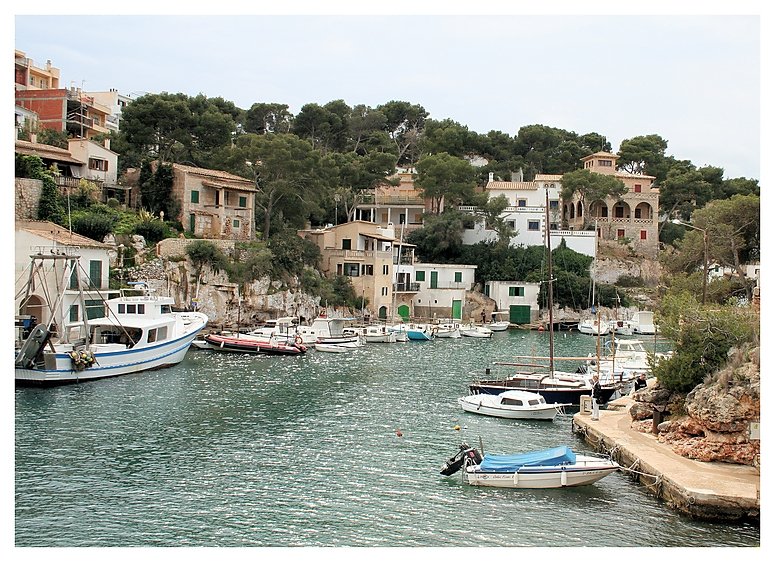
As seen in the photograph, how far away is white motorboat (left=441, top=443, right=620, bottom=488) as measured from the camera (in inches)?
797

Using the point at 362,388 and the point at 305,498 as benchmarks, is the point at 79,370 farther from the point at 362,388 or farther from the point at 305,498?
the point at 305,498

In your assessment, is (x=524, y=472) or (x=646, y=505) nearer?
(x=646, y=505)

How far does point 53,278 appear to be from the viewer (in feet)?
123

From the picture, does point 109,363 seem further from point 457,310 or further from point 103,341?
point 457,310

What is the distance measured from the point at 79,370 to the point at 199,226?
74.7 feet

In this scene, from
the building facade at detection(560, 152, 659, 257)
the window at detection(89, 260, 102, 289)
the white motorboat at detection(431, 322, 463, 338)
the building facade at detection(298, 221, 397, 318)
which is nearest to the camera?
the window at detection(89, 260, 102, 289)

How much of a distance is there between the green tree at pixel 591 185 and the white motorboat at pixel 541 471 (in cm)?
5365

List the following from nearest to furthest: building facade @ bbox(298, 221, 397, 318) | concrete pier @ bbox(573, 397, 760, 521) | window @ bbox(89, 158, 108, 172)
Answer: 1. concrete pier @ bbox(573, 397, 760, 521)
2. window @ bbox(89, 158, 108, 172)
3. building facade @ bbox(298, 221, 397, 318)

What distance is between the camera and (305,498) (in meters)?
19.1

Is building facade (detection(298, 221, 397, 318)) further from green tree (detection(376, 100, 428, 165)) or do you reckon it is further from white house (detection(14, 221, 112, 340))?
green tree (detection(376, 100, 428, 165))

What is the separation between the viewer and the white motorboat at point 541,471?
20234mm

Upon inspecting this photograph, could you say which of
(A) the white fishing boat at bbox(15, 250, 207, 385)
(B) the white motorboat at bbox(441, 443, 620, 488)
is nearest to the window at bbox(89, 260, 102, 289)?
(A) the white fishing boat at bbox(15, 250, 207, 385)

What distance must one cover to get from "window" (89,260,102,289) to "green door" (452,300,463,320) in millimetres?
31928

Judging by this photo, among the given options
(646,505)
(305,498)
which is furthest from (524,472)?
(305,498)
